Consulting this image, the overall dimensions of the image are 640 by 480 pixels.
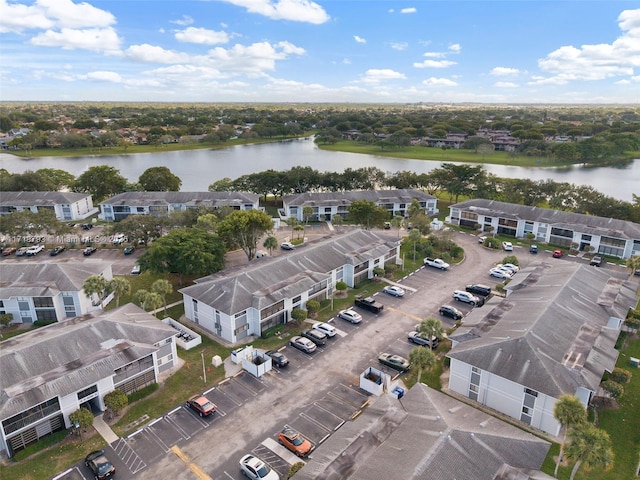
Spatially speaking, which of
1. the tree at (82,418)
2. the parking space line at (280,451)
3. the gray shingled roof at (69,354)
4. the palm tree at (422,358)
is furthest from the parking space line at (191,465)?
the palm tree at (422,358)

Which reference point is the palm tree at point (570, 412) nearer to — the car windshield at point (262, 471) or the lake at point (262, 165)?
the car windshield at point (262, 471)

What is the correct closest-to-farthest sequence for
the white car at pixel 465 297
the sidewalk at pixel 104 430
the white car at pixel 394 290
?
the sidewalk at pixel 104 430, the white car at pixel 465 297, the white car at pixel 394 290

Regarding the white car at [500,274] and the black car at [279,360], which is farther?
the white car at [500,274]

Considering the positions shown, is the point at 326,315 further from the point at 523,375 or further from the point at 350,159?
the point at 350,159

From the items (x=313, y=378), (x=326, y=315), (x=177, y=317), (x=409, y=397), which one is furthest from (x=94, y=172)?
(x=409, y=397)

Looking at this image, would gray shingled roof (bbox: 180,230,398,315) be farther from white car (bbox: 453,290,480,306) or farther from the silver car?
white car (bbox: 453,290,480,306)
